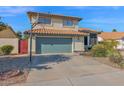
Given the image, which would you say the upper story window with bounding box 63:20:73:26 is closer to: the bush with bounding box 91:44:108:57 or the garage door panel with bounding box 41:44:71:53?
the garage door panel with bounding box 41:44:71:53

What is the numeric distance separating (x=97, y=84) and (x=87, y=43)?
859 inches

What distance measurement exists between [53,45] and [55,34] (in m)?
1.22

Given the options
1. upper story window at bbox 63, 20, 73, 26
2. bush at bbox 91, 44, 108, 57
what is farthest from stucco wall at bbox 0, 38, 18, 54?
bush at bbox 91, 44, 108, 57

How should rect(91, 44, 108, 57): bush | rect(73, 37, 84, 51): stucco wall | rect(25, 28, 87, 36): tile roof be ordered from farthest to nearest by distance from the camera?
rect(73, 37, 84, 51): stucco wall < rect(25, 28, 87, 36): tile roof < rect(91, 44, 108, 57): bush

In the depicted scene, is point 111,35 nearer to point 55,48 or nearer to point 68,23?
point 68,23

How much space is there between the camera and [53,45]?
85.0 feet

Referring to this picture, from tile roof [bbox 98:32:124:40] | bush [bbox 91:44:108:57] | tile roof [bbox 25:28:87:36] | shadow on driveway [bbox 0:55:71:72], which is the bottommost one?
shadow on driveway [bbox 0:55:71:72]

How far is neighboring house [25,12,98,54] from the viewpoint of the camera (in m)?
25.3

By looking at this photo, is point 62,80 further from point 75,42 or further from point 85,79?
point 75,42

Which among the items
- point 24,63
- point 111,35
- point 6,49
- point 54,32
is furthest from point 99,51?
point 111,35

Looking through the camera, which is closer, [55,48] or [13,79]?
[13,79]

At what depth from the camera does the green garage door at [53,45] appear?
83.0 feet
